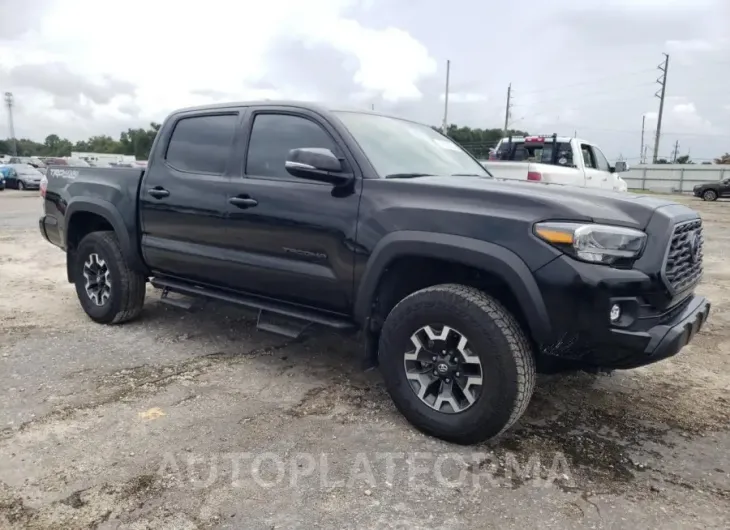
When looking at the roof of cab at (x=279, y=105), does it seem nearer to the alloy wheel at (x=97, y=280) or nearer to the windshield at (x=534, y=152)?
the alloy wheel at (x=97, y=280)

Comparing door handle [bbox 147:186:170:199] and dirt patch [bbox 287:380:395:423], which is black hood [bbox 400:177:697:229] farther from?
door handle [bbox 147:186:170:199]

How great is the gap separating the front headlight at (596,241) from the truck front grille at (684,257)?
0.20 m

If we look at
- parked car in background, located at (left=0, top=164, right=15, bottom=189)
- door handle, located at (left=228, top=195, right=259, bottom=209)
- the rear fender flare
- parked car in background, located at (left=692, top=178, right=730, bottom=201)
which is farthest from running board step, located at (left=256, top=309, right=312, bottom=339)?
parked car in background, located at (left=0, top=164, right=15, bottom=189)

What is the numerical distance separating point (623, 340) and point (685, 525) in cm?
81

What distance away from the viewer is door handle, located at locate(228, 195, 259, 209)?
155 inches

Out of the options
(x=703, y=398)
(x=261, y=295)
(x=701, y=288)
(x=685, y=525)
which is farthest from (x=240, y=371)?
→ (x=701, y=288)

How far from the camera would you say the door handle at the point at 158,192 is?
4545mm

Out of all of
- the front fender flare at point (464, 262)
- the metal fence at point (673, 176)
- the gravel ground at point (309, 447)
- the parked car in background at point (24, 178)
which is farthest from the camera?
the metal fence at point (673, 176)

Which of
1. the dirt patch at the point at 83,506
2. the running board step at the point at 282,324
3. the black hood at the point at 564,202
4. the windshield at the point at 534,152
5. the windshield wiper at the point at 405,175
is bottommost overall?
the dirt patch at the point at 83,506

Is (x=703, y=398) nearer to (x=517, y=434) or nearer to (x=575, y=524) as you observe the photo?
(x=517, y=434)

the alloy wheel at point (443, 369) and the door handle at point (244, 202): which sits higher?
the door handle at point (244, 202)

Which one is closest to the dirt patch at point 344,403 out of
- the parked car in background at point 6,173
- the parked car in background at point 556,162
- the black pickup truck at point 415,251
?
the black pickup truck at point 415,251

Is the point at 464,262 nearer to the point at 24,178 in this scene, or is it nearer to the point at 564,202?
the point at 564,202

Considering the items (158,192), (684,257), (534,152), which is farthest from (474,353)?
(534,152)
